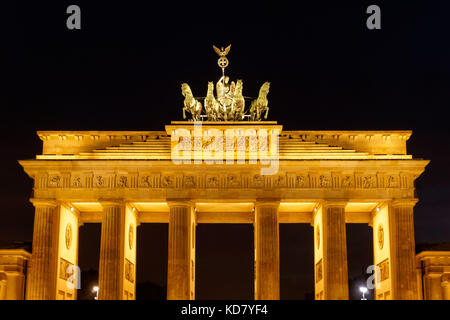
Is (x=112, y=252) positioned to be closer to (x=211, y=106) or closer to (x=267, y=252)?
(x=267, y=252)

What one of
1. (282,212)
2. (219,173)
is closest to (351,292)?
(282,212)

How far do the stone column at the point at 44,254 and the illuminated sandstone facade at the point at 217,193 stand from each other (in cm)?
6

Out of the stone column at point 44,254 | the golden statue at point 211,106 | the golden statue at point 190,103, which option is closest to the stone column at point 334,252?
the golden statue at point 211,106

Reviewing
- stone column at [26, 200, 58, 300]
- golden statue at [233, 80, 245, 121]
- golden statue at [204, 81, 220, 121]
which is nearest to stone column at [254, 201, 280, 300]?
golden statue at [233, 80, 245, 121]

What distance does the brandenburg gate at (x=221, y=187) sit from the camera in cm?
4488

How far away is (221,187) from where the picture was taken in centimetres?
4625

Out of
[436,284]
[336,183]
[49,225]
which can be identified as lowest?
[436,284]

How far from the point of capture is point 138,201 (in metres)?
46.5

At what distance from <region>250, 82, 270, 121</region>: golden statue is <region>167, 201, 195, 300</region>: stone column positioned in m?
7.74

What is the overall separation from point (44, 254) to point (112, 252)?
13.7 ft

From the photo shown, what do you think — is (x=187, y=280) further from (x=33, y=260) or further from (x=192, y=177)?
(x=33, y=260)

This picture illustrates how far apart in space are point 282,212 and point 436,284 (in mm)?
11801

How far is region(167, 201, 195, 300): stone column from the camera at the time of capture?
44594mm

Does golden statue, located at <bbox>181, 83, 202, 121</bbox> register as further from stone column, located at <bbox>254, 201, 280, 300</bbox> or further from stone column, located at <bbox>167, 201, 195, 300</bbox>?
stone column, located at <bbox>254, 201, 280, 300</bbox>
